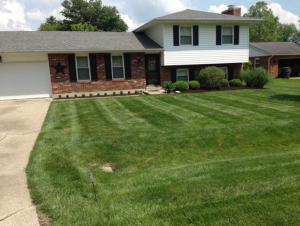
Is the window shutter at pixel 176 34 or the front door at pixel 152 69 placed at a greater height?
the window shutter at pixel 176 34

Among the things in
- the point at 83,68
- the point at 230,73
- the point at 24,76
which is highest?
the point at 83,68

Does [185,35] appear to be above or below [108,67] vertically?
above

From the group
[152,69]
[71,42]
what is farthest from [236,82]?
[71,42]

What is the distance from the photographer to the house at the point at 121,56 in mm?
14578

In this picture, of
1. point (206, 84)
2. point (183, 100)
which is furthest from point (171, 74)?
point (183, 100)

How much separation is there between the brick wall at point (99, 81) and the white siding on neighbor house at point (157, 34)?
1600 mm

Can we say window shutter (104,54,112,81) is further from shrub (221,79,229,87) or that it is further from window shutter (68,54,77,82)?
shrub (221,79,229,87)

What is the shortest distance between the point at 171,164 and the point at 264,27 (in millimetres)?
58697

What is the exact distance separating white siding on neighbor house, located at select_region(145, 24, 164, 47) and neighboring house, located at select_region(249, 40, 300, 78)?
14.2 m

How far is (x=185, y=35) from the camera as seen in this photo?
16.9 m

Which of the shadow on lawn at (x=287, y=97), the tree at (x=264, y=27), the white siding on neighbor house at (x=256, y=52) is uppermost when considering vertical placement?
the tree at (x=264, y=27)

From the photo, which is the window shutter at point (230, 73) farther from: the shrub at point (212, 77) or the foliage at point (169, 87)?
the foliage at point (169, 87)

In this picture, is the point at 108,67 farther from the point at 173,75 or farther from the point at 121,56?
the point at 173,75

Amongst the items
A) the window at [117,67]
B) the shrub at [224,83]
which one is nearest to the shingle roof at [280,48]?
the shrub at [224,83]
